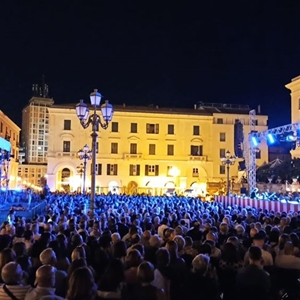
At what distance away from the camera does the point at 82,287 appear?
14.4ft

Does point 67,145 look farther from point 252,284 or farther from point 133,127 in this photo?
point 252,284

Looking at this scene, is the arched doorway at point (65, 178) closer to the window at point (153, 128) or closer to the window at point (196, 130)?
the window at point (153, 128)

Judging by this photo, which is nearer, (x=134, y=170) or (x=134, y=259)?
(x=134, y=259)

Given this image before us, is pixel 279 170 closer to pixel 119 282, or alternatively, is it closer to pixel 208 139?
pixel 208 139

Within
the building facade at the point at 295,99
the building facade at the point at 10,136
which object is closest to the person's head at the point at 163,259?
the building facade at the point at 295,99

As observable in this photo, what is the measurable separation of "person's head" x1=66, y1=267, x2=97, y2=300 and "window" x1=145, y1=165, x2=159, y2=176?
5511cm

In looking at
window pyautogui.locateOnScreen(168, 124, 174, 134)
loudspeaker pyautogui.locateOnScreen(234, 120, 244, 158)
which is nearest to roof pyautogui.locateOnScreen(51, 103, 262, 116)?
window pyautogui.locateOnScreen(168, 124, 174, 134)

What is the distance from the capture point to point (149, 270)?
4992 mm

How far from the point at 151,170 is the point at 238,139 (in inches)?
493

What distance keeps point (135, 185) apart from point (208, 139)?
12650 millimetres

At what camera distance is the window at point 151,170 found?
59.6m

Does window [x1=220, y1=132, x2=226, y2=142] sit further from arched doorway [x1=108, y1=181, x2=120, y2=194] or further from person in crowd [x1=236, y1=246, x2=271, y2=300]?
person in crowd [x1=236, y1=246, x2=271, y2=300]

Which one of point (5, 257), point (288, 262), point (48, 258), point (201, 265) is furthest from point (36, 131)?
point (201, 265)

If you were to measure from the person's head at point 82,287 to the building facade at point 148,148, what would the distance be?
52470 mm
